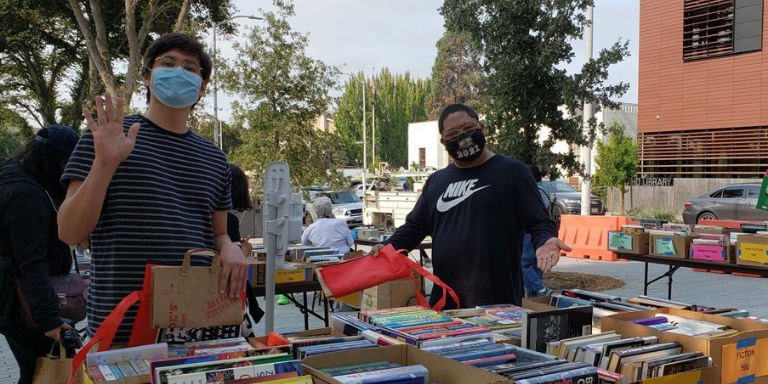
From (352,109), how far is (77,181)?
198ft

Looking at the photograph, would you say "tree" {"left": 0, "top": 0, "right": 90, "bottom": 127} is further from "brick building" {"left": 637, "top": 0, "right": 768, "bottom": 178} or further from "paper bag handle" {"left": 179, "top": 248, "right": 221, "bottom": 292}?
"brick building" {"left": 637, "top": 0, "right": 768, "bottom": 178}

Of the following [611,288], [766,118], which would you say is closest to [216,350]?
[611,288]

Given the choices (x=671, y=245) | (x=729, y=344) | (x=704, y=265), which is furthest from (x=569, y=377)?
(x=671, y=245)

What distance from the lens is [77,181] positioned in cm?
213

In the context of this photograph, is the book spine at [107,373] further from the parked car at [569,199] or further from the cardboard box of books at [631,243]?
the parked car at [569,199]

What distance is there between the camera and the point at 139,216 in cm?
222

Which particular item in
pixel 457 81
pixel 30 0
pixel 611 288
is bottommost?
pixel 611 288

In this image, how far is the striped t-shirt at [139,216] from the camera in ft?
7.21

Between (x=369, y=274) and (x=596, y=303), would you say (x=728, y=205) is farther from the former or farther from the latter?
(x=369, y=274)

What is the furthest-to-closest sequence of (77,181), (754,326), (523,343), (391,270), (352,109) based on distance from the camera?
1. (352,109)
2. (391,270)
3. (754,326)
4. (523,343)
5. (77,181)

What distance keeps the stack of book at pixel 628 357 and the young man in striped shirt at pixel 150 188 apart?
1226mm

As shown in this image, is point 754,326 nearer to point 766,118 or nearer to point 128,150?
point 128,150

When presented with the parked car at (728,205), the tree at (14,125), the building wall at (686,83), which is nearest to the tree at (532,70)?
the parked car at (728,205)

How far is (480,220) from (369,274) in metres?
0.77
